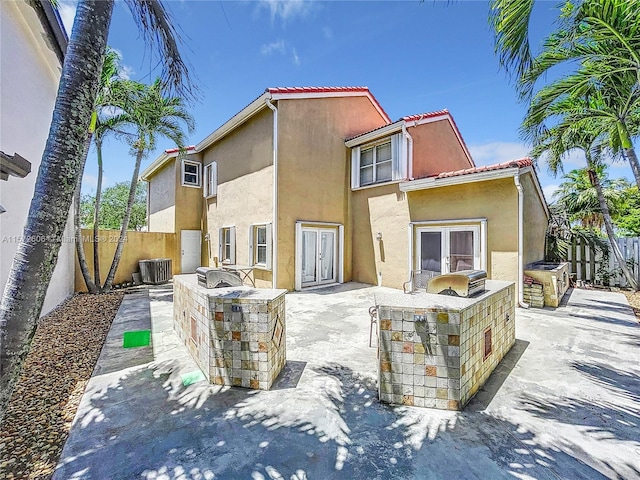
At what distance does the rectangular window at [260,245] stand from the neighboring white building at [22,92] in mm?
6441

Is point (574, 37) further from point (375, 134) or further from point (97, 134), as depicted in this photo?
point (97, 134)

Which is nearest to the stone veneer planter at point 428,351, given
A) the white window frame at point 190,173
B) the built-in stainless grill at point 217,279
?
the built-in stainless grill at point 217,279

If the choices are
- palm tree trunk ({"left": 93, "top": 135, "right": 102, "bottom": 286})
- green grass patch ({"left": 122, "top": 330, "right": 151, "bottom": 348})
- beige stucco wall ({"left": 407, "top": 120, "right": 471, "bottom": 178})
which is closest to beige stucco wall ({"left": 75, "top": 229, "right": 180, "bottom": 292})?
palm tree trunk ({"left": 93, "top": 135, "right": 102, "bottom": 286})

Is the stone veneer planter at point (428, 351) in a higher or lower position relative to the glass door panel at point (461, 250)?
lower

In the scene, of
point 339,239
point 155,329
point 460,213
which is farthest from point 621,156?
point 155,329

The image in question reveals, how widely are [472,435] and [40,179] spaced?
4765mm

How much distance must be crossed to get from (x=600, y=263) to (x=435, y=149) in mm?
8535

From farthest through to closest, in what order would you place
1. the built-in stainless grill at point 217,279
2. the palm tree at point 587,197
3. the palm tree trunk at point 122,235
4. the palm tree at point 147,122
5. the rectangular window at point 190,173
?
1. the rectangular window at point 190,173
2. the palm tree at point 587,197
3. the palm tree trunk at point 122,235
4. the palm tree at point 147,122
5. the built-in stainless grill at point 217,279

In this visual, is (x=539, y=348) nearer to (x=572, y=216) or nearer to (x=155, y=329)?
(x=155, y=329)

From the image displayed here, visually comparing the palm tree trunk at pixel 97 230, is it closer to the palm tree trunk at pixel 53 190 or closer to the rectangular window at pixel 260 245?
the rectangular window at pixel 260 245

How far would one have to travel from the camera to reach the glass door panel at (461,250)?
9.94 m

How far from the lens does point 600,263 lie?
42.1ft

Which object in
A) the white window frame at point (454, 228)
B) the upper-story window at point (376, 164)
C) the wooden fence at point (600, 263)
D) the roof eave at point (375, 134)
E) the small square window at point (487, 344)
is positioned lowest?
the small square window at point (487, 344)

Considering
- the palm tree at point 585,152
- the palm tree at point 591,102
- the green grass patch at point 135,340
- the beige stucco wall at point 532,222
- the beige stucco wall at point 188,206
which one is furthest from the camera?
the beige stucco wall at point 188,206
